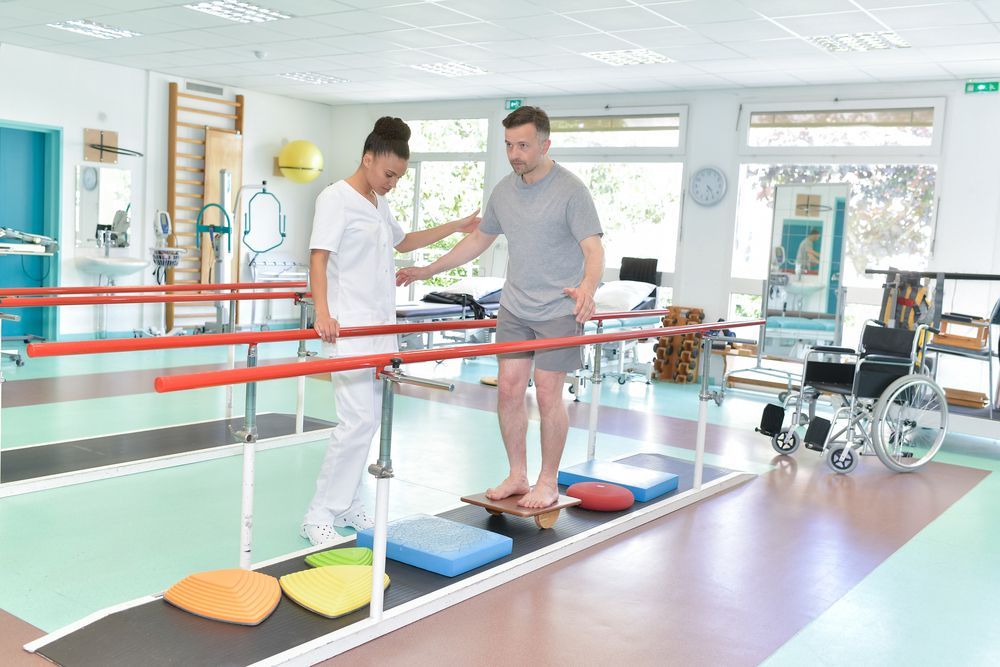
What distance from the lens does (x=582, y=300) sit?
3.24 metres

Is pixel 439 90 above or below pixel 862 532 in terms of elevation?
above

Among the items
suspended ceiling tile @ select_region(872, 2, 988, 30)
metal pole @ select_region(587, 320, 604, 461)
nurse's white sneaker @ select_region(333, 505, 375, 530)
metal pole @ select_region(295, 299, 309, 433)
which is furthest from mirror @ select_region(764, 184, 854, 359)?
nurse's white sneaker @ select_region(333, 505, 375, 530)

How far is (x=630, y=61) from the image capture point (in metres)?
8.31

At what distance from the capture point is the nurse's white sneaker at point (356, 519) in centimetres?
367

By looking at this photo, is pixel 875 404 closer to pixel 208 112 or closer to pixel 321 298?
pixel 321 298

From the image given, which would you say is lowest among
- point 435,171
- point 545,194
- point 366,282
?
point 366,282

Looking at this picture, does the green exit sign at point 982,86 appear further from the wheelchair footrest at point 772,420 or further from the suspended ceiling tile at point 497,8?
the wheelchair footrest at point 772,420

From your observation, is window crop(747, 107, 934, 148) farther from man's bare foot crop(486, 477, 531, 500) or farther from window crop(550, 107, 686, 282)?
man's bare foot crop(486, 477, 531, 500)

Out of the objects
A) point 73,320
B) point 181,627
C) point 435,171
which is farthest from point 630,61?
point 181,627

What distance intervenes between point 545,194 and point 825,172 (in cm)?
647

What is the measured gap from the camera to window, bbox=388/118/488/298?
11383 mm

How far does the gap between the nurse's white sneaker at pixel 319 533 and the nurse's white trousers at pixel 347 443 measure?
2cm

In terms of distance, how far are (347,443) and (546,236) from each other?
3.59 feet

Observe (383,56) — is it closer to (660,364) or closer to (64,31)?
(64,31)
